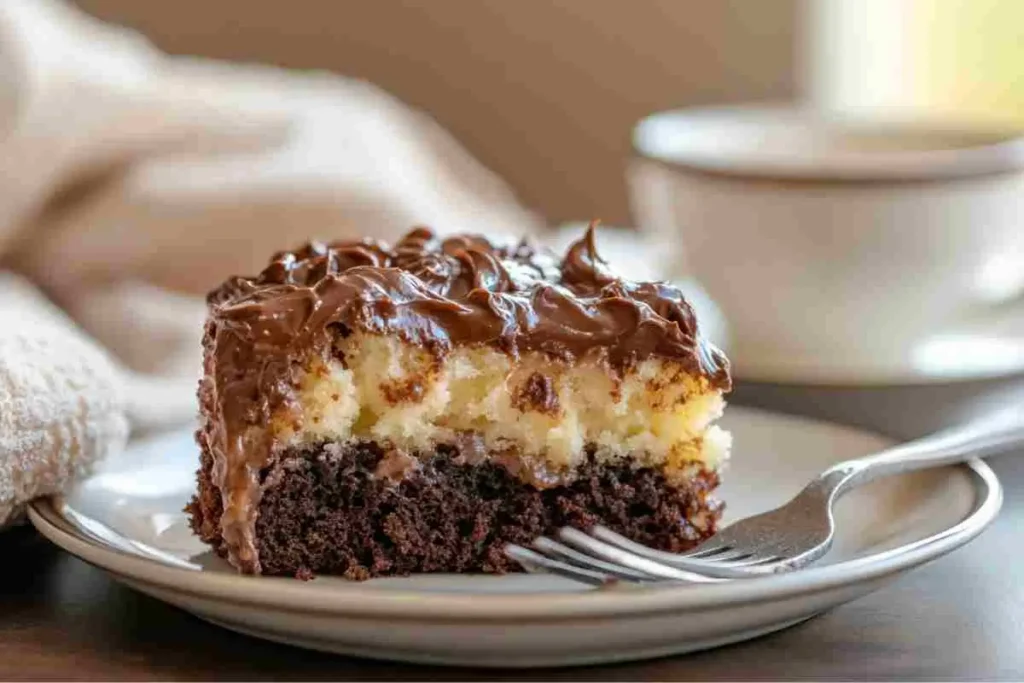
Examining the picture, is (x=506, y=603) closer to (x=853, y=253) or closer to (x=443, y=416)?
(x=443, y=416)

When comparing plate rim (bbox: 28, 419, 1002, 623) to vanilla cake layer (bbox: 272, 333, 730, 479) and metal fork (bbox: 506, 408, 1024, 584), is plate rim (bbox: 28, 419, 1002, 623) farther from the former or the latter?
vanilla cake layer (bbox: 272, 333, 730, 479)

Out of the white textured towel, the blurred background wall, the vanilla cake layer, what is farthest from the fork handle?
the blurred background wall

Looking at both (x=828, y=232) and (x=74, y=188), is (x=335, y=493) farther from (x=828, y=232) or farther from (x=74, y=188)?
(x=74, y=188)

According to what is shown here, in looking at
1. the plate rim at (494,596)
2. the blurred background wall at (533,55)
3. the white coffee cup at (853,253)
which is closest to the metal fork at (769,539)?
the plate rim at (494,596)

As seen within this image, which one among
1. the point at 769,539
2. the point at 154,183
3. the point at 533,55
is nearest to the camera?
the point at 769,539

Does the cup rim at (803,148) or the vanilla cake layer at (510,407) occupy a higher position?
the cup rim at (803,148)

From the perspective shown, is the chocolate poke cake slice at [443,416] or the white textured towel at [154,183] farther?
the white textured towel at [154,183]

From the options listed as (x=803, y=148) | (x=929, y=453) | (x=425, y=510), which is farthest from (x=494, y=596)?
(x=803, y=148)

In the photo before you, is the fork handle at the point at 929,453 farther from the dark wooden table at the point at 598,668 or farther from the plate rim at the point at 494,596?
the plate rim at the point at 494,596
